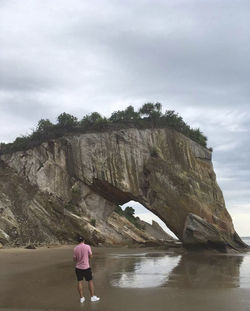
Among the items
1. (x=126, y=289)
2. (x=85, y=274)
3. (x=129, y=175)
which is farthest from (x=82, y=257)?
(x=129, y=175)

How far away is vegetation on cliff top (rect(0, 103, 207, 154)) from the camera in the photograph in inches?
1251

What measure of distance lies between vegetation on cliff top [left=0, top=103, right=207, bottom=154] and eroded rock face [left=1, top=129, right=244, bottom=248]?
0.66m

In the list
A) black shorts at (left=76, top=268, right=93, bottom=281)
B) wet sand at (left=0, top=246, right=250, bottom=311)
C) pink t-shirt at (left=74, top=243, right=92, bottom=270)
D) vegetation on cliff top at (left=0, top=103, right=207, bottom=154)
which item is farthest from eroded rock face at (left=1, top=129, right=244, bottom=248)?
black shorts at (left=76, top=268, right=93, bottom=281)

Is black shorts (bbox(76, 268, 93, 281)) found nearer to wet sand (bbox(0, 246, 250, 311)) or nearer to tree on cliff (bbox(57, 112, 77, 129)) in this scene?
wet sand (bbox(0, 246, 250, 311))

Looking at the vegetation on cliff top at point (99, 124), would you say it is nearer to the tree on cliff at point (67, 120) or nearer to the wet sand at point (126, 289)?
the tree on cliff at point (67, 120)

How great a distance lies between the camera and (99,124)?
105 ft

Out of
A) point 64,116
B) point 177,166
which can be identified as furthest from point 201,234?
point 64,116

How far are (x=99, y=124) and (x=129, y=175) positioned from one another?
5294 millimetres

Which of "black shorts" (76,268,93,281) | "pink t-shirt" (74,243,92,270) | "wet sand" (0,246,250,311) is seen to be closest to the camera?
"wet sand" (0,246,250,311)

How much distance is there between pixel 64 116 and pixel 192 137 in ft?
39.6

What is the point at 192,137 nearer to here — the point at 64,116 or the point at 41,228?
the point at 64,116

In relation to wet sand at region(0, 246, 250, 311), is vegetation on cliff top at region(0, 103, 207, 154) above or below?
above

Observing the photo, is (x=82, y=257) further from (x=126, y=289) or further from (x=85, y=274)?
(x=126, y=289)

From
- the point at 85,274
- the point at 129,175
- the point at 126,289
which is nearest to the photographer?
the point at 85,274
